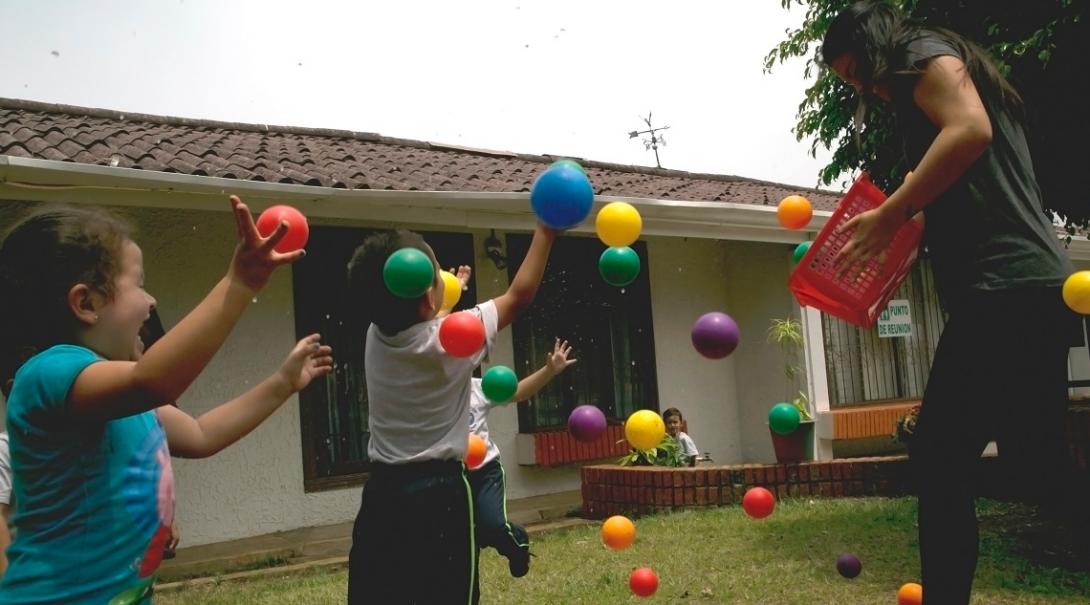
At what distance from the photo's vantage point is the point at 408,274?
2.84 meters

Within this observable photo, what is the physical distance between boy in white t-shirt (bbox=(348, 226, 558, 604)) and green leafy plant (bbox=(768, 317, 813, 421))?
7.52 metres

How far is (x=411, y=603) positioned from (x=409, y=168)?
693cm

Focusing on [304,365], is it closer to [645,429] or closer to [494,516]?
[645,429]

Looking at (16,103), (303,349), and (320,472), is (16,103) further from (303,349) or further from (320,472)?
(303,349)

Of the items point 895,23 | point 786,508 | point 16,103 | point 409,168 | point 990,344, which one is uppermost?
point 16,103

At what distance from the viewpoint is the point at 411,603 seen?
9.22 ft

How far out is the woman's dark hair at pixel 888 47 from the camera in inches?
105

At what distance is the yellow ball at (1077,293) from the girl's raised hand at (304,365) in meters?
1.94

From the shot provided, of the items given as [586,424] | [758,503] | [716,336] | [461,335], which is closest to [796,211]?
[716,336]

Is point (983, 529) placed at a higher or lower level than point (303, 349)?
lower

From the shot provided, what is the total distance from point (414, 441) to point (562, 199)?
91cm

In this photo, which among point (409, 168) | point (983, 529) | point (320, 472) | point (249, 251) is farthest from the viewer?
point (409, 168)

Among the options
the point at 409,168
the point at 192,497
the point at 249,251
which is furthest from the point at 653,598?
the point at 409,168

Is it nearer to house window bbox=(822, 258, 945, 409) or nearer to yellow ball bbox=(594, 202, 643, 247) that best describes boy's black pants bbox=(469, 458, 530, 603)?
yellow ball bbox=(594, 202, 643, 247)
